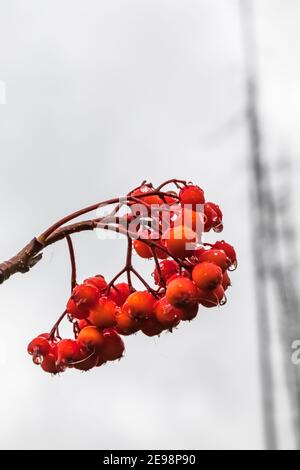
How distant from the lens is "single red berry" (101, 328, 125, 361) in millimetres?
2225

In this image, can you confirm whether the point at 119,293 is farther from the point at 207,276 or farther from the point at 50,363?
the point at 207,276

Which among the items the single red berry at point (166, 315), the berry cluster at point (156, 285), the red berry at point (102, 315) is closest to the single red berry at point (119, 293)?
the berry cluster at point (156, 285)

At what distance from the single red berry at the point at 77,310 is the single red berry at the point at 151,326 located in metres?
0.19

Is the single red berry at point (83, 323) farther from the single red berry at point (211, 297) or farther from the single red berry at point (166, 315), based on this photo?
the single red berry at point (211, 297)

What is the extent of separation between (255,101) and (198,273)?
117 centimetres

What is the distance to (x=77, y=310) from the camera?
2.21m

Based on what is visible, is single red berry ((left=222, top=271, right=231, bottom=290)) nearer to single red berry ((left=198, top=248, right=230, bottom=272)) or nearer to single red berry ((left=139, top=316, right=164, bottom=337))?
single red berry ((left=198, top=248, right=230, bottom=272))

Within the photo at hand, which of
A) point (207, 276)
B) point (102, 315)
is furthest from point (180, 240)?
point (102, 315)

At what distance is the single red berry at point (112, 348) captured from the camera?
2.22 m

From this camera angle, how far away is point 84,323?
2.29m

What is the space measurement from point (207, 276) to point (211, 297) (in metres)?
0.09
